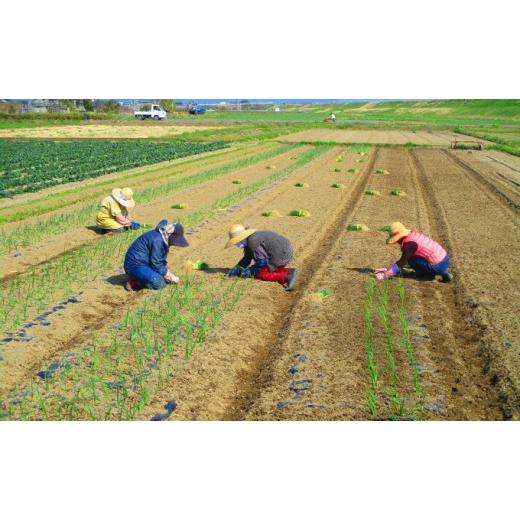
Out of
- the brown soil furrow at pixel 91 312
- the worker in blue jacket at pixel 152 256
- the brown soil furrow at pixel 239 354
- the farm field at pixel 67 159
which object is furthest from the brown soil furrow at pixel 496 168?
the farm field at pixel 67 159

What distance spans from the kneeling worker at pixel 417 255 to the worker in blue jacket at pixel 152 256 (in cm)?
297

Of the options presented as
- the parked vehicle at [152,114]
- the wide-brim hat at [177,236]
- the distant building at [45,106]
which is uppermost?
the wide-brim hat at [177,236]

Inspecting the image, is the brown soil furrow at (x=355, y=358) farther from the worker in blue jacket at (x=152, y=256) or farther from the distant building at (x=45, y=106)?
the distant building at (x=45, y=106)

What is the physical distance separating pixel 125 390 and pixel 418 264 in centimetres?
502

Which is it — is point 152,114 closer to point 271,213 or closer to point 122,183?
point 122,183

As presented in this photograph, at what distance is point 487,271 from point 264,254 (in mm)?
3881

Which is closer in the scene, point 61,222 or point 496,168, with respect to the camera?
point 61,222

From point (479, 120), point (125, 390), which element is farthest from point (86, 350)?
point (479, 120)

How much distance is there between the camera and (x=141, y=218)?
14078 mm

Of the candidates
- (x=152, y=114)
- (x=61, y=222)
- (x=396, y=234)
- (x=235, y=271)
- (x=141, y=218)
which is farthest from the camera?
(x=152, y=114)

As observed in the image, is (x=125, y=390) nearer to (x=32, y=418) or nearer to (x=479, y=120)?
(x=32, y=418)

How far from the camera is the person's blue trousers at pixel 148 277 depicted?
27.1 feet

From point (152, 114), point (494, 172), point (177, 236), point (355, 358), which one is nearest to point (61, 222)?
point (177, 236)

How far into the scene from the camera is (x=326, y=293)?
8320 millimetres
